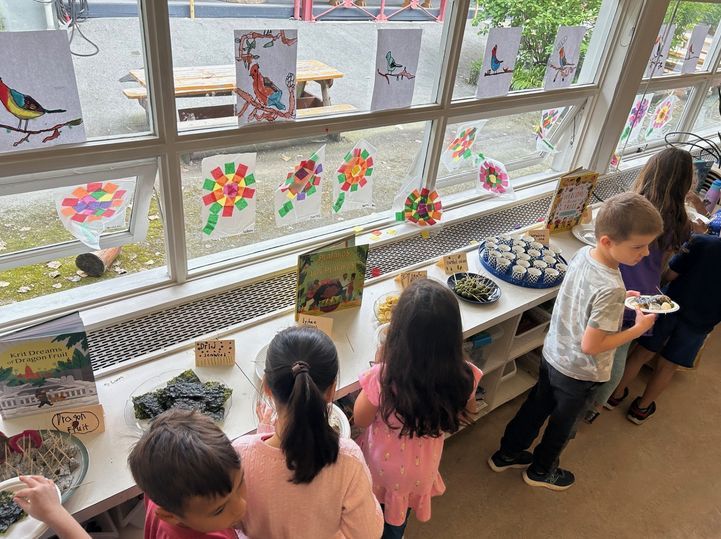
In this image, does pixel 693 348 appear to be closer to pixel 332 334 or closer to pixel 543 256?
pixel 543 256

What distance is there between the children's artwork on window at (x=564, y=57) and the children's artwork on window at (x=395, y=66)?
2.19 ft

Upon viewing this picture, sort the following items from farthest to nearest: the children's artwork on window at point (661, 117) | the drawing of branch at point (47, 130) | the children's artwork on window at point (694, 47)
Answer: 1. the children's artwork on window at point (661, 117)
2. the children's artwork on window at point (694, 47)
3. the drawing of branch at point (47, 130)

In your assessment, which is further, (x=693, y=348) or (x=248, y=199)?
(x=693, y=348)

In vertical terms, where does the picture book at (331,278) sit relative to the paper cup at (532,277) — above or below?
above

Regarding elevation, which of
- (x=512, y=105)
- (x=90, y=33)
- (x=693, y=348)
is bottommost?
(x=693, y=348)

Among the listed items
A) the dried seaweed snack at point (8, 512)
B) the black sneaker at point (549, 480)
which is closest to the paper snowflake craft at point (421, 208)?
the black sneaker at point (549, 480)

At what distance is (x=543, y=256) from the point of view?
1851 mm

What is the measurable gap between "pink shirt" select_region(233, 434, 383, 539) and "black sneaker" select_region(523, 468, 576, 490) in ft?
3.55

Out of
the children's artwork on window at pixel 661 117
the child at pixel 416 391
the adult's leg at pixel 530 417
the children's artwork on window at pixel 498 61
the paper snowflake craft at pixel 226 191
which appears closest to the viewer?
the child at pixel 416 391

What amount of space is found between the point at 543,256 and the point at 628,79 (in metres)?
0.97

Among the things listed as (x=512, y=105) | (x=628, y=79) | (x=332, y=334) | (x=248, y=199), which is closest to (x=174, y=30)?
(x=248, y=199)

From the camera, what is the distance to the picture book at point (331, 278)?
1.39m

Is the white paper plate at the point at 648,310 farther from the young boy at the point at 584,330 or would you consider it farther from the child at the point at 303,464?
the child at the point at 303,464

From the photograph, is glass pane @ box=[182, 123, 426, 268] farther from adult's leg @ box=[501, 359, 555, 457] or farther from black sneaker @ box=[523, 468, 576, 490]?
black sneaker @ box=[523, 468, 576, 490]
